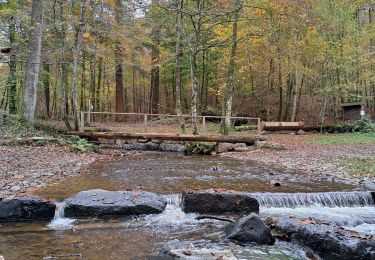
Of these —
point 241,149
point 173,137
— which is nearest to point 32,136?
point 173,137

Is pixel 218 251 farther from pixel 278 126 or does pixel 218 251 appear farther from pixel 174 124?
pixel 174 124

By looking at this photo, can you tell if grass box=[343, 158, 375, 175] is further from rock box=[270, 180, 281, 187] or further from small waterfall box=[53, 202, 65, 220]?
small waterfall box=[53, 202, 65, 220]

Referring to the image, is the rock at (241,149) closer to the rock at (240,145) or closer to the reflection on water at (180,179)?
the rock at (240,145)

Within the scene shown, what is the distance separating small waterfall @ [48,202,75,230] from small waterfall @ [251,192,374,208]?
383 cm

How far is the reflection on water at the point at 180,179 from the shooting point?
889cm

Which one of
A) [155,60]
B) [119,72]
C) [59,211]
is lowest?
[59,211]

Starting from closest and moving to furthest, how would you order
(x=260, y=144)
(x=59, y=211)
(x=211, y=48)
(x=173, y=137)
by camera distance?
(x=59, y=211)
(x=173, y=137)
(x=260, y=144)
(x=211, y=48)

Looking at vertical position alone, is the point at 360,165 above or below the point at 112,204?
above

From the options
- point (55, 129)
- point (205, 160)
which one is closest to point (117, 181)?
point (205, 160)

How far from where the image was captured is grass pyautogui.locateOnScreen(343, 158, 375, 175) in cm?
1085

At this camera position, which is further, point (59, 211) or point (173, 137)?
point (173, 137)

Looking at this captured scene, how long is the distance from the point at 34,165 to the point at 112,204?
16.4 feet

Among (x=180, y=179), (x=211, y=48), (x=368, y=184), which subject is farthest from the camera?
(x=211, y=48)

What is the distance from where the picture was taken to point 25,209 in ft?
21.4
